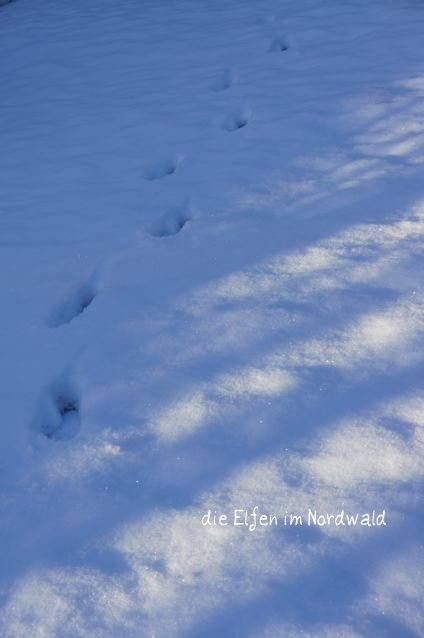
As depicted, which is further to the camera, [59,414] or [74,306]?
[74,306]

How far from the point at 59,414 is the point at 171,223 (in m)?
1.07

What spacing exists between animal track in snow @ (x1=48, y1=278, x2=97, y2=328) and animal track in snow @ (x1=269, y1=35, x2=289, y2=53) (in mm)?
2816

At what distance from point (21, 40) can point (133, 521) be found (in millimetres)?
5689

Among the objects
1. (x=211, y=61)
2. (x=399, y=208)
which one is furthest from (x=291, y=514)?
(x=211, y=61)

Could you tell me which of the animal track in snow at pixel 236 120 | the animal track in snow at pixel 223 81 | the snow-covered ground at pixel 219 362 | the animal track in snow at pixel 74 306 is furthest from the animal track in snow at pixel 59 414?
the animal track in snow at pixel 223 81

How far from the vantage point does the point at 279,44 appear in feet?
12.8

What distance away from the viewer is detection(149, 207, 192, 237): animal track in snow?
7.43 ft

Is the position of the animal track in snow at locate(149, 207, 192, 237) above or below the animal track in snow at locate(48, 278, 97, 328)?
above

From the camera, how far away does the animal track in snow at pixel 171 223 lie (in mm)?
2264

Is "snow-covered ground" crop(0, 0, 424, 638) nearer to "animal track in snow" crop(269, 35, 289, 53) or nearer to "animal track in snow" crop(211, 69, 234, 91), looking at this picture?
"animal track in snow" crop(211, 69, 234, 91)

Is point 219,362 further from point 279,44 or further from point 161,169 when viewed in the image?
point 279,44

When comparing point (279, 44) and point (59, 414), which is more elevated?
point (279, 44)

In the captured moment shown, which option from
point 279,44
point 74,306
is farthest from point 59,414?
point 279,44

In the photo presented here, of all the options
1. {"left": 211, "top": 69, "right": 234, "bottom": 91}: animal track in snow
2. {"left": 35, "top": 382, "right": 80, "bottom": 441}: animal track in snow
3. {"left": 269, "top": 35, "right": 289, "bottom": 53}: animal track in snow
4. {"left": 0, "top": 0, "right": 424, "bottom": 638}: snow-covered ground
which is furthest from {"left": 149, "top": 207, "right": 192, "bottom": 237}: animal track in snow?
{"left": 269, "top": 35, "right": 289, "bottom": 53}: animal track in snow
